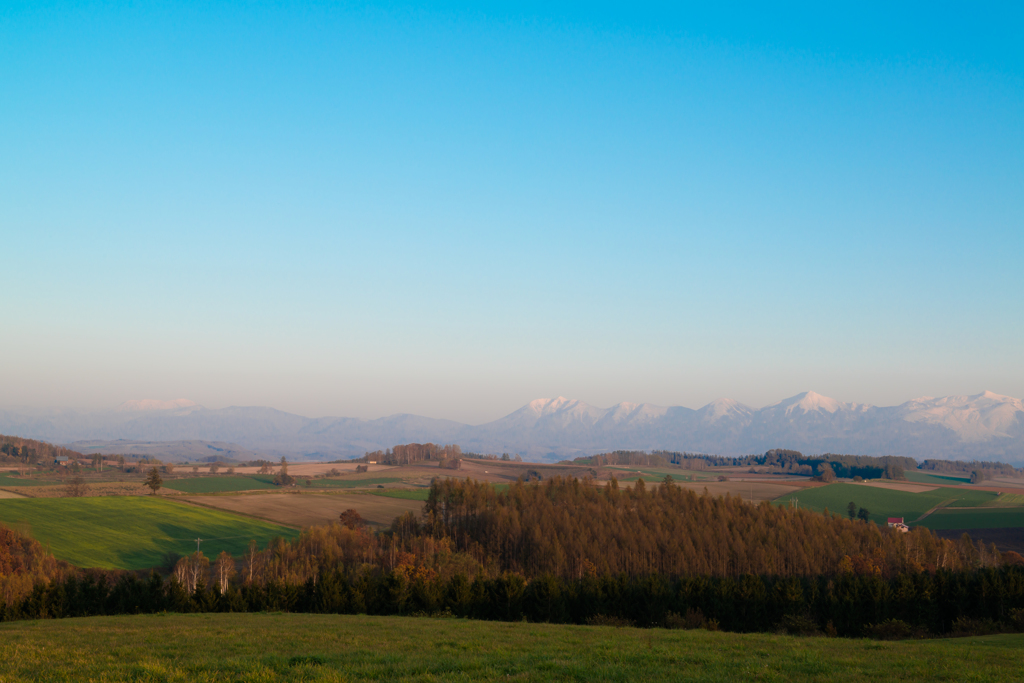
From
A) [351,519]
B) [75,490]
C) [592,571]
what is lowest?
[592,571]

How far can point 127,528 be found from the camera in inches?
Result: 4737

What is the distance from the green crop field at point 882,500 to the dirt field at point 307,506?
316 ft

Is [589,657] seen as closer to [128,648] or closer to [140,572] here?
[128,648]

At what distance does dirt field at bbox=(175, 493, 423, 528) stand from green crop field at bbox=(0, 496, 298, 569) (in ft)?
20.3

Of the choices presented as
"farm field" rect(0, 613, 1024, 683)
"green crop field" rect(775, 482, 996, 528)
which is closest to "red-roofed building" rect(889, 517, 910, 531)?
"green crop field" rect(775, 482, 996, 528)

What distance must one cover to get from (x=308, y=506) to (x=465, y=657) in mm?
150017

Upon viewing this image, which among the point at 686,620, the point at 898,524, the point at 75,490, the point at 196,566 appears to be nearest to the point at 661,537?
the point at 898,524

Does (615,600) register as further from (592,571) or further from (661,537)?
(661,537)

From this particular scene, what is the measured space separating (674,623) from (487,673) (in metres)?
47.4

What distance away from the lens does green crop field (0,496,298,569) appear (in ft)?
344

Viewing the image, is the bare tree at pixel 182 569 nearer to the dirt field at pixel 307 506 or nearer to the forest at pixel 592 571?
the forest at pixel 592 571

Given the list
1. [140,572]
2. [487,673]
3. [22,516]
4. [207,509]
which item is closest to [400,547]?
[140,572]

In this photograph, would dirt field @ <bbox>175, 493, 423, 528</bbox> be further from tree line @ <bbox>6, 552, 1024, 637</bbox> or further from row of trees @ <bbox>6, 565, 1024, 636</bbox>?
tree line @ <bbox>6, 552, 1024, 637</bbox>

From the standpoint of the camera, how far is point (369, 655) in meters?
18.7
